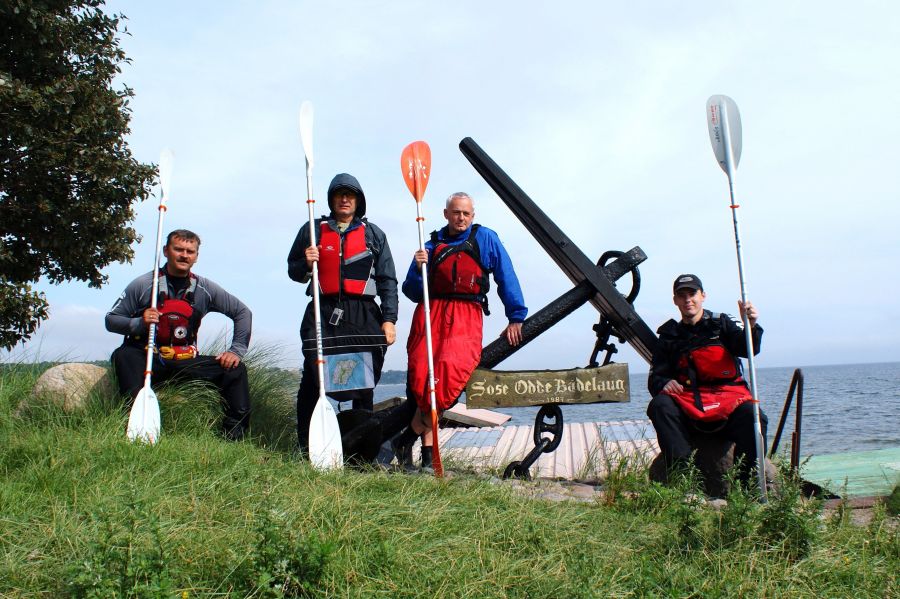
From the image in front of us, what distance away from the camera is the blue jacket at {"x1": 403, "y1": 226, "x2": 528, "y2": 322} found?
5199mm

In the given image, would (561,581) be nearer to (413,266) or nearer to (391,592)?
→ (391,592)

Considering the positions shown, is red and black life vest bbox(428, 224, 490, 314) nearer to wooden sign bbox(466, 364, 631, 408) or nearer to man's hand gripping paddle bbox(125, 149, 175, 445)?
wooden sign bbox(466, 364, 631, 408)

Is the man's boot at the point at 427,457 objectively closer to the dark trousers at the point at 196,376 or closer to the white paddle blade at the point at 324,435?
the white paddle blade at the point at 324,435

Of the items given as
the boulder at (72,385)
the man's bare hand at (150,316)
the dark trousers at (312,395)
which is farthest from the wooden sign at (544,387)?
the boulder at (72,385)

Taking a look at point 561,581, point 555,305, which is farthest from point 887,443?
point 561,581

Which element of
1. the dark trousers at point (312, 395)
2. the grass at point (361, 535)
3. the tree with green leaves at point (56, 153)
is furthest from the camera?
the tree with green leaves at point (56, 153)

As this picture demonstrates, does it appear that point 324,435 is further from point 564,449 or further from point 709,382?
point 564,449

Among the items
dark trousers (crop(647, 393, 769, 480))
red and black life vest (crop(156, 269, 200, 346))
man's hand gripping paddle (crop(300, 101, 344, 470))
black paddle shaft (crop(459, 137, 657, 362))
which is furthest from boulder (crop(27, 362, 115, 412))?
dark trousers (crop(647, 393, 769, 480))

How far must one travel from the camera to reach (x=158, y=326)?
5199 millimetres

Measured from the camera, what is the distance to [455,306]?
202 inches

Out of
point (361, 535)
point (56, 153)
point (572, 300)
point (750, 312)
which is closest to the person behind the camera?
point (361, 535)

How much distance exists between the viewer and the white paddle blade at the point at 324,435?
4713 millimetres

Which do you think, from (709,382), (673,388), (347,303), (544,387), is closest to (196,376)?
(347,303)

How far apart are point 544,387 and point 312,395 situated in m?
1.68
